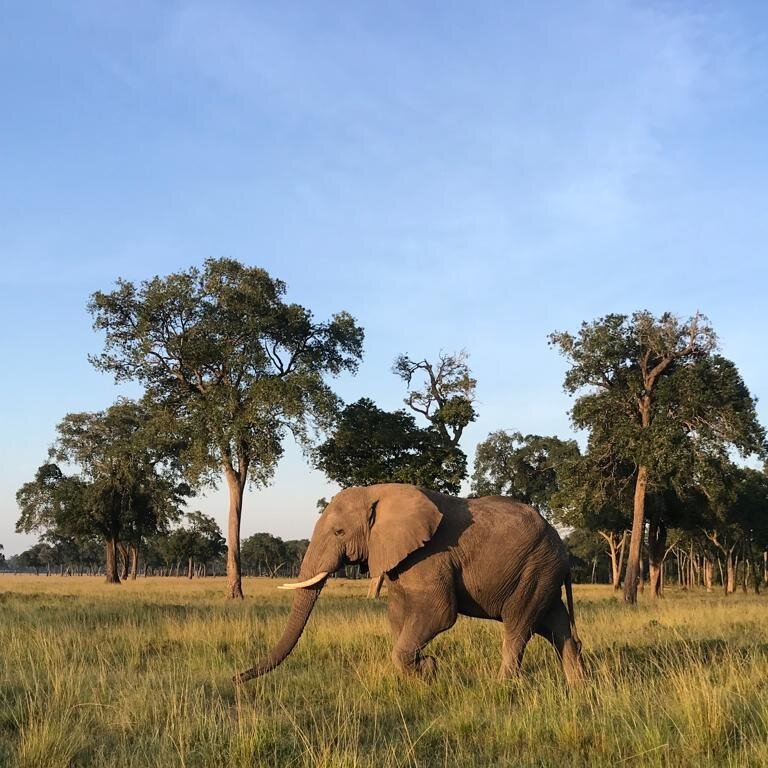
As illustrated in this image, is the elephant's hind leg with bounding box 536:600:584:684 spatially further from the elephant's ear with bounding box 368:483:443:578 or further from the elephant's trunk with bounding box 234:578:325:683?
the elephant's trunk with bounding box 234:578:325:683

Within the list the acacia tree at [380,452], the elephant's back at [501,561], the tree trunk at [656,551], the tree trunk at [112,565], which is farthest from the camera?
the tree trunk at [112,565]

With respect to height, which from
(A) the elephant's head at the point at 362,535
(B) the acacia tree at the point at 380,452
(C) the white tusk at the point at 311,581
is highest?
(B) the acacia tree at the point at 380,452

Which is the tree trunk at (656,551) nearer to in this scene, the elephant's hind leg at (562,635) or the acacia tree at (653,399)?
the acacia tree at (653,399)

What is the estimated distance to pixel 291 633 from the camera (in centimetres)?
874

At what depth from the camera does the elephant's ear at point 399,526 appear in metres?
8.77

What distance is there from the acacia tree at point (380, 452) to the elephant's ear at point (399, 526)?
23.5m

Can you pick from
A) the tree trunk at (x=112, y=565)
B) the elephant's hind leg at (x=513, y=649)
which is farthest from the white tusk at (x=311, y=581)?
the tree trunk at (x=112, y=565)

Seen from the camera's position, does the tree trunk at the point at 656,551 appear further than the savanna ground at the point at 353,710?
Yes

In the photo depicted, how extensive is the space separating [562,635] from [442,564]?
1897mm

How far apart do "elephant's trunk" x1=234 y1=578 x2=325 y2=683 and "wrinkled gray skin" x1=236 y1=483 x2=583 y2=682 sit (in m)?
0.01

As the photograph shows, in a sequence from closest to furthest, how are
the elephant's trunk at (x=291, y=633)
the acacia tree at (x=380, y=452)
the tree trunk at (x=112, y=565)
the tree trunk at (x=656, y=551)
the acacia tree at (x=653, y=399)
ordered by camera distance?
the elephant's trunk at (x=291, y=633) → the acacia tree at (x=653, y=399) → the acacia tree at (x=380, y=452) → the tree trunk at (x=656, y=551) → the tree trunk at (x=112, y=565)

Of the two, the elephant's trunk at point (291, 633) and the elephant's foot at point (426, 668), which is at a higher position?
the elephant's trunk at point (291, 633)

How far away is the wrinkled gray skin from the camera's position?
28.8ft

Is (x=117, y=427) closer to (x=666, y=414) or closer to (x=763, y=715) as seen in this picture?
(x=666, y=414)
